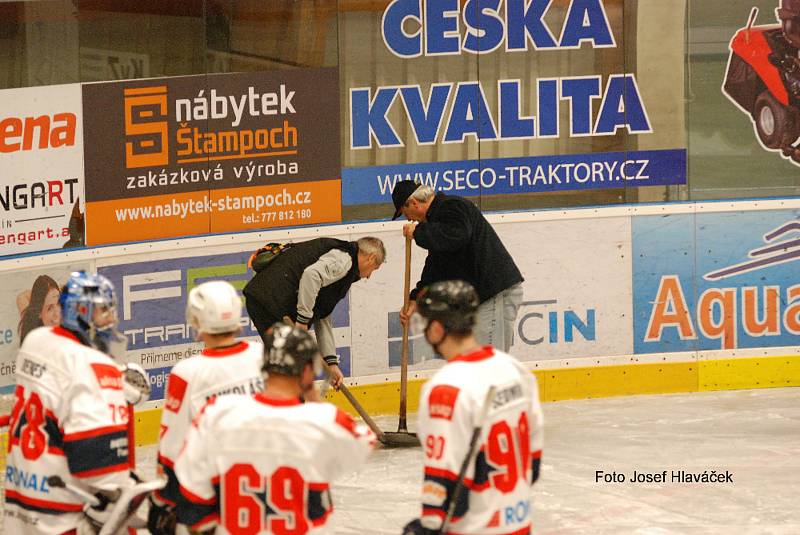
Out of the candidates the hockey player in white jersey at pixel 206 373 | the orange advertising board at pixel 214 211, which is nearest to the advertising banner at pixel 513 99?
the orange advertising board at pixel 214 211

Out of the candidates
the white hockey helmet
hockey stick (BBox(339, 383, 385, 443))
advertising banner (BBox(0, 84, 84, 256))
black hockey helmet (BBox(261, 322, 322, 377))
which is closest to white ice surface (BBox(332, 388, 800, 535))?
hockey stick (BBox(339, 383, 385, 443))

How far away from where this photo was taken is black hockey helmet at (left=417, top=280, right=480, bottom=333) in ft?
11.7

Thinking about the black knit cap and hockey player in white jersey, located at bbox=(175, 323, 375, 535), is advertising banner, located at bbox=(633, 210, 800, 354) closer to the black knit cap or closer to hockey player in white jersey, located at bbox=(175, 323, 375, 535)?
the black knit cap

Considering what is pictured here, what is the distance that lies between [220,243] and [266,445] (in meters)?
4.23

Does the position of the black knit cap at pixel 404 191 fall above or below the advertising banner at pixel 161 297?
above

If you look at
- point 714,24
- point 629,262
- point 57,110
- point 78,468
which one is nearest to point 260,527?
point 78,468

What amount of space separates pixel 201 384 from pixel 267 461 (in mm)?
636

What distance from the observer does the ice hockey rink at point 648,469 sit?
5.94 metres

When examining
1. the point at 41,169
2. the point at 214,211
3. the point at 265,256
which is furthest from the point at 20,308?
the point at 214,211

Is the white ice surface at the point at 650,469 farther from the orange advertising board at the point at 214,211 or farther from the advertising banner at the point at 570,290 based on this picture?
the orange advertising board at the point at 214,211

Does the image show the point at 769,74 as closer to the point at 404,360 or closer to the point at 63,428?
the point at 404,360

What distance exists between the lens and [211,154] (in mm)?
7508

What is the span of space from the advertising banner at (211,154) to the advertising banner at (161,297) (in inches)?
6.2

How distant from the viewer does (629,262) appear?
8.30m
